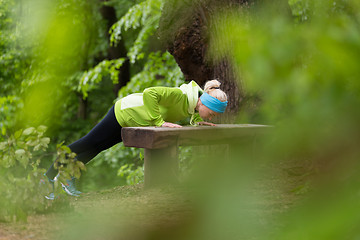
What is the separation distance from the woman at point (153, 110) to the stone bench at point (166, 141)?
138mm

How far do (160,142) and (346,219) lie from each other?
3186 millimetres

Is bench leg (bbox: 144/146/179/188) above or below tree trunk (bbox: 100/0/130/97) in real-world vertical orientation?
below

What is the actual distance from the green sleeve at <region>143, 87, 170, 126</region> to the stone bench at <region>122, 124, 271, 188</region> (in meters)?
0.22

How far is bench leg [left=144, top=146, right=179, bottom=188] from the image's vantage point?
372 cm

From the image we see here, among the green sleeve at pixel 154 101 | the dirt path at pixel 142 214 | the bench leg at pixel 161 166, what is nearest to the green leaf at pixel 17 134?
the dirt path at pixel 142 214

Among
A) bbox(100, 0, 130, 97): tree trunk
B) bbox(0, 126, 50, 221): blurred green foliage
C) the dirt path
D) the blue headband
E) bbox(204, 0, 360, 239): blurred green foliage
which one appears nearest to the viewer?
bbox(204, 0, 360, 239): blurred green foliage

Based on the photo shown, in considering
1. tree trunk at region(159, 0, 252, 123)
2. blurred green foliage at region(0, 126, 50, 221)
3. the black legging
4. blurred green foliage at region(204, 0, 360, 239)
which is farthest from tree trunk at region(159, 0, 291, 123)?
blurred green foliage at region(204, 0, 360, 239)

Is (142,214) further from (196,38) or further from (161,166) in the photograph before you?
(196,38)

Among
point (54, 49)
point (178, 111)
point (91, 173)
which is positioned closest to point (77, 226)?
point (54, 49)

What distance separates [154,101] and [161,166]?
0.58 meters

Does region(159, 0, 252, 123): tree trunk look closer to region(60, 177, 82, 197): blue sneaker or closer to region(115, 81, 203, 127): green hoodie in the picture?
region(115, 81, 203, 127): green hoodie

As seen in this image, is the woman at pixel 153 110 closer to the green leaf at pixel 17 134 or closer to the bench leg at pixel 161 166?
the bench leg at pixel 161 166

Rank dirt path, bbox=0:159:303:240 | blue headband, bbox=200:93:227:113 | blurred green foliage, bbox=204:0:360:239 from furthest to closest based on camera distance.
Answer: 1. blue headband, bbox=200:93:227:113
2. dirt path, bbox=0:159:303:240
3. blurred green foliage, bbox=204:0:360:239

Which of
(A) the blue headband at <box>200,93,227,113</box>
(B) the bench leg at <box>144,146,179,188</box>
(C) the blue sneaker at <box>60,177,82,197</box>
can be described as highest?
(A) the blue headband at <box>200,93,227,113</box>
